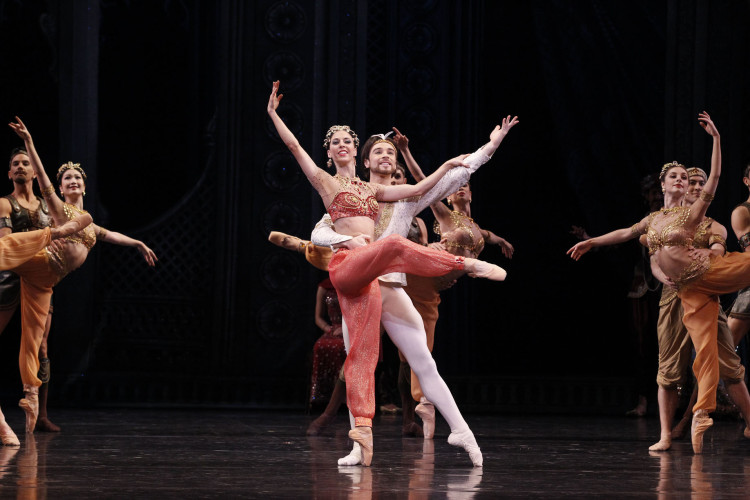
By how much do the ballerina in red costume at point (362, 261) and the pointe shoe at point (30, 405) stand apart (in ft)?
6.62

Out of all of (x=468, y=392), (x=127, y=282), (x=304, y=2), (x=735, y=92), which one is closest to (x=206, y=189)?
(x=127, y=282)

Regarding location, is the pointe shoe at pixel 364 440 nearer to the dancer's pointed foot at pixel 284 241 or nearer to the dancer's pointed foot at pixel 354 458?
the dancer's pointed foot at pixel 354 458

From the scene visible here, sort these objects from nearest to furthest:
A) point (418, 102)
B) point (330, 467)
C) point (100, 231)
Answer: point (330, 467), point (100, 231), point (418, 102)

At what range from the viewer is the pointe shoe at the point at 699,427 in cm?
515

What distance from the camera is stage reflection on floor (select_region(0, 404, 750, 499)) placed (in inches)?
144

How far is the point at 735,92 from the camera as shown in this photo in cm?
773

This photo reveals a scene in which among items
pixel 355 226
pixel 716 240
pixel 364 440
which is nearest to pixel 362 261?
pixel 355 226

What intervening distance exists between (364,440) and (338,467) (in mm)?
153

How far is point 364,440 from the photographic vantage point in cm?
433

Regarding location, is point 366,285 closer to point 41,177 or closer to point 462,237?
point 462,237

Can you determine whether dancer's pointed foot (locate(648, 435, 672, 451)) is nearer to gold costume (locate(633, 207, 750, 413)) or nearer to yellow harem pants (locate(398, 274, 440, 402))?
gold costume (locate(633, 207, 750, 413))

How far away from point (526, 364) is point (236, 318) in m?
2.68

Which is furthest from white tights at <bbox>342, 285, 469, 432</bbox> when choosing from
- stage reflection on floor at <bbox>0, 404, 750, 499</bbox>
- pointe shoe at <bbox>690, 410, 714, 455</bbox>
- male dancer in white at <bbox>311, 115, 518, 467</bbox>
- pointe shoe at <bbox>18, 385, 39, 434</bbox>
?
pointe shoe at <bbox>18, 385, 39, 434</bbox>

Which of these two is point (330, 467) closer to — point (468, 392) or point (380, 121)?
point (468, 392)
